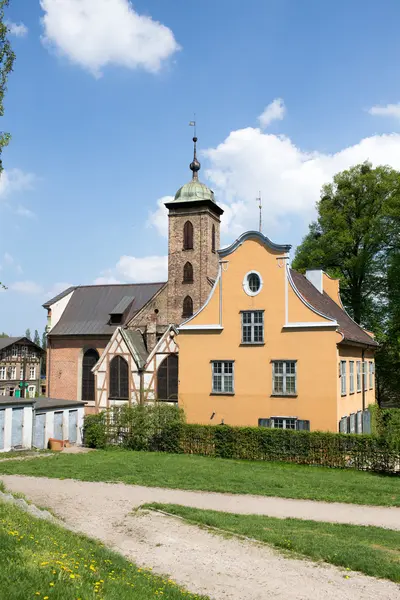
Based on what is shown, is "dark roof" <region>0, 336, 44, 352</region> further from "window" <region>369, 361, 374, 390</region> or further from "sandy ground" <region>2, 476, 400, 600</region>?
"sandy ground" <region>2, 476, 400, 600</region>

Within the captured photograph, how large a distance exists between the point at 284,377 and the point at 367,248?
16046 millimetres

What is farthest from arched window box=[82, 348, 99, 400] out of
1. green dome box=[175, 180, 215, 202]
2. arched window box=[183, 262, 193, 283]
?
green dome box=[175, 180, 215, 202]

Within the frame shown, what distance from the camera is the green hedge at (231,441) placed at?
22531 mm

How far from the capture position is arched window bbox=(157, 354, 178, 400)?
3428cm

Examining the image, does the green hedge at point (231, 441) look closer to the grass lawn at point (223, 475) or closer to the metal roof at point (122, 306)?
the grass lawn at point (223, 475)

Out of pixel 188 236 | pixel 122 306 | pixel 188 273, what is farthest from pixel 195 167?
pixel 122 306

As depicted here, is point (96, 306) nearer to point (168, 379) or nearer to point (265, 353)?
point (168, 379)

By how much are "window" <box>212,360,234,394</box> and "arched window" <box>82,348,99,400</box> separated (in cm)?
1638

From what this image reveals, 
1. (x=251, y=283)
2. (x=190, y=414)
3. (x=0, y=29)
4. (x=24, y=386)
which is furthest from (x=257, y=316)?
(x=24, y=386)

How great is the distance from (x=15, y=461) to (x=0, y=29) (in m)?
16.8

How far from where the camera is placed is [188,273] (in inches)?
1487

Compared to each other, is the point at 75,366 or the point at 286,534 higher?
the point at 75,366

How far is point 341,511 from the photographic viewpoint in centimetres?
1550

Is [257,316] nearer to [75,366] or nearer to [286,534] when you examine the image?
[286,534]
